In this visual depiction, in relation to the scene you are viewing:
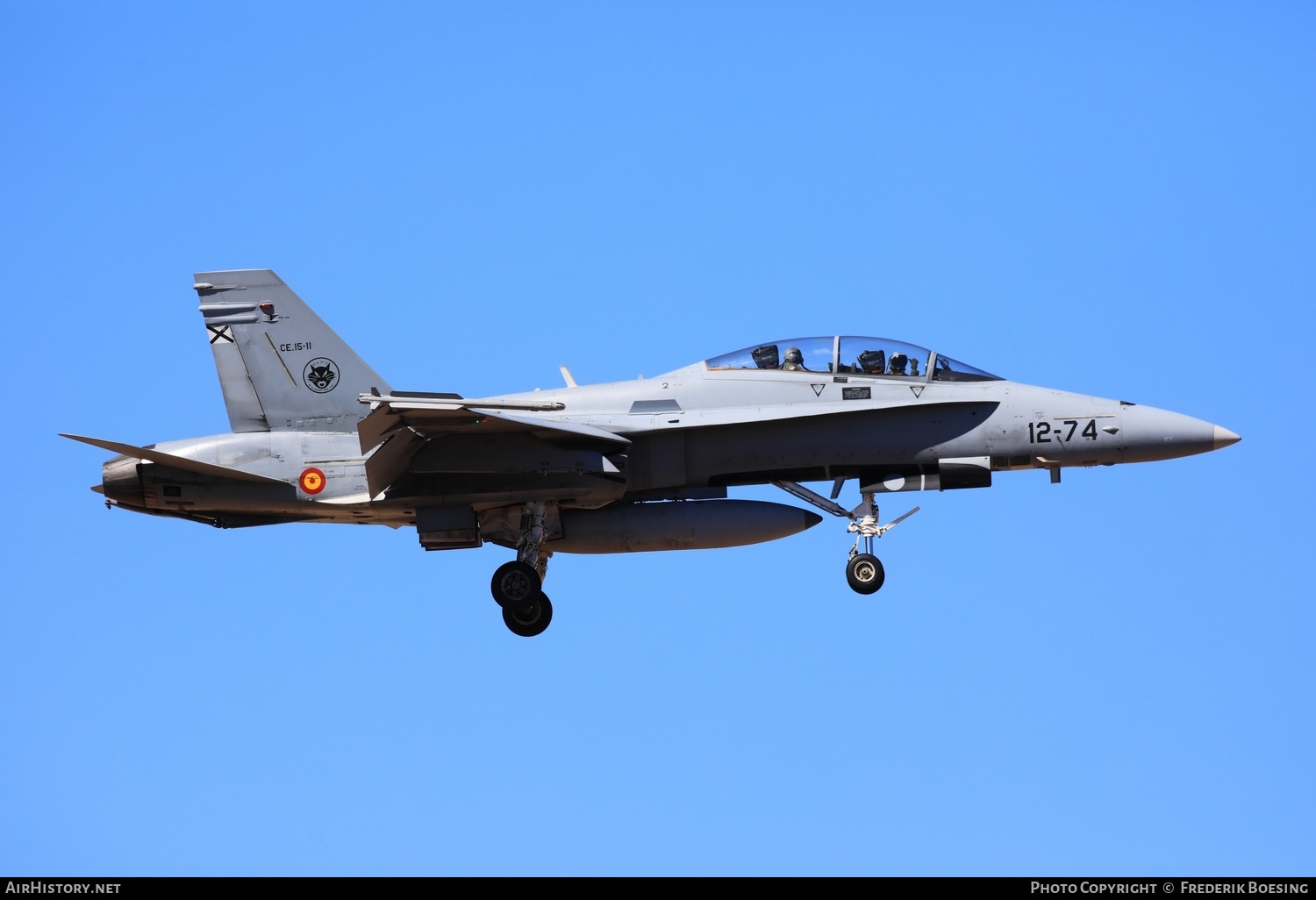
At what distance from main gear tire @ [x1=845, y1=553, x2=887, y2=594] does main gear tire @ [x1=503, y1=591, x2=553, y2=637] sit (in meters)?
3.89

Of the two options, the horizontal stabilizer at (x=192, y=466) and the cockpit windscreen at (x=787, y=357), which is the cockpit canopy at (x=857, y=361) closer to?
the cockpit windscreen at (x=787, y=357)

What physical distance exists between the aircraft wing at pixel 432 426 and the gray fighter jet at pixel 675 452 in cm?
7

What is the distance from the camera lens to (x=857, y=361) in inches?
842

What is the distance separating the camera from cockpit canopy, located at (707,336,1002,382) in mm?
21375

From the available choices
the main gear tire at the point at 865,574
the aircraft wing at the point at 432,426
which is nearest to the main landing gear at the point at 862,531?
the main gear tire at the point at 865,574

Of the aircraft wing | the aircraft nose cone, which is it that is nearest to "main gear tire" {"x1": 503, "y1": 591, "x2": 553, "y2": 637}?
the aircraft wing

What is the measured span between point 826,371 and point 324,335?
665cm

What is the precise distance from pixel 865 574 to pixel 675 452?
286 centimetres

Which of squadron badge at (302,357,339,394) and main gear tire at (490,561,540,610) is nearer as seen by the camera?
main gear tire at (490,561,540,610)

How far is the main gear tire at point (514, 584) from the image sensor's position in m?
21.2

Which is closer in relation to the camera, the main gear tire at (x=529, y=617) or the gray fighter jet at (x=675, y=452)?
the gray fighter jet at (x=675, y=452)

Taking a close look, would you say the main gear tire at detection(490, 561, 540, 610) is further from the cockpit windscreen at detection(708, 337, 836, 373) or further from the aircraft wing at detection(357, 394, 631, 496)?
the cockpit windscreen at detection(708, 337, 836, 373)

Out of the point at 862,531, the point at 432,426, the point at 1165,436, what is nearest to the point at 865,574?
the point at 862,531
